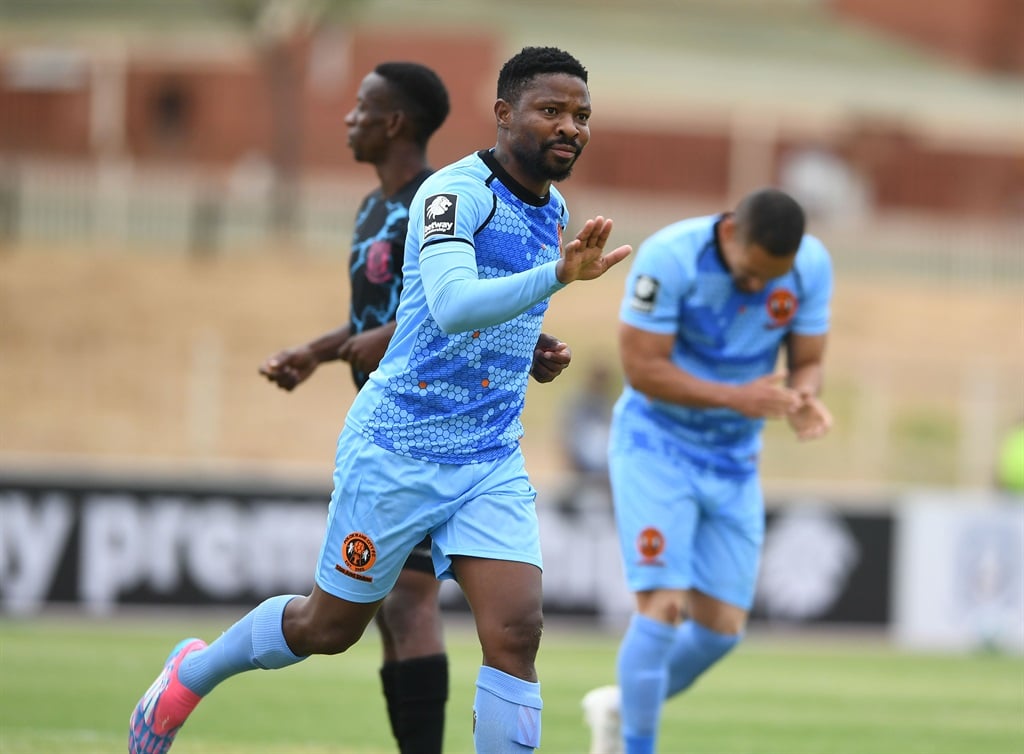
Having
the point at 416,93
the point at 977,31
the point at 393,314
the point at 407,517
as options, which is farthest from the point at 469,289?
the point at 977,31

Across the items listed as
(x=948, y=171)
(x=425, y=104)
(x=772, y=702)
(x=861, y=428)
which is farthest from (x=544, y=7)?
(x=425, y=104)

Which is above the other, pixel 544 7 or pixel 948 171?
pixel 544 7

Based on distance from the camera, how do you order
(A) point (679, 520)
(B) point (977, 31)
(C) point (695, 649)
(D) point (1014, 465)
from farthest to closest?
1. (B) point (977, 31)
2. (D) point (1014, 465)
3. (C) point (695, 649)
4. (A) point (679, 520)

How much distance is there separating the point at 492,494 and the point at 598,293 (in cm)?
2607

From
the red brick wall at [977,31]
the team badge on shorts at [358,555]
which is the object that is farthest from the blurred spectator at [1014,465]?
the red brick wall at [977,31]

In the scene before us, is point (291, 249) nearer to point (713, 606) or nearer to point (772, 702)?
point (772, 702)

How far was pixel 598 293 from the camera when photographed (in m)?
31.8

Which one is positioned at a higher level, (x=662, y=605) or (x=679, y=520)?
(x=679, y=520)

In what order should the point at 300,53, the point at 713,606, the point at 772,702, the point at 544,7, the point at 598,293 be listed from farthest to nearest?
the point at 544,7
the point at 300,53
the point at 598,293
the point at 772,702
the point at 713,606

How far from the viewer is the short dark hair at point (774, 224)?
7.53 meters

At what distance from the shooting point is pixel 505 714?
569 centimetres

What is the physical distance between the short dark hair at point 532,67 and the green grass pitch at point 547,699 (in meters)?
A: 3.55

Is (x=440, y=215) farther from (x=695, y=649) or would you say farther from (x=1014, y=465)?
(x=1014, y=465)

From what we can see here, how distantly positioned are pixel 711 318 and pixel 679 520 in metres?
0.89
